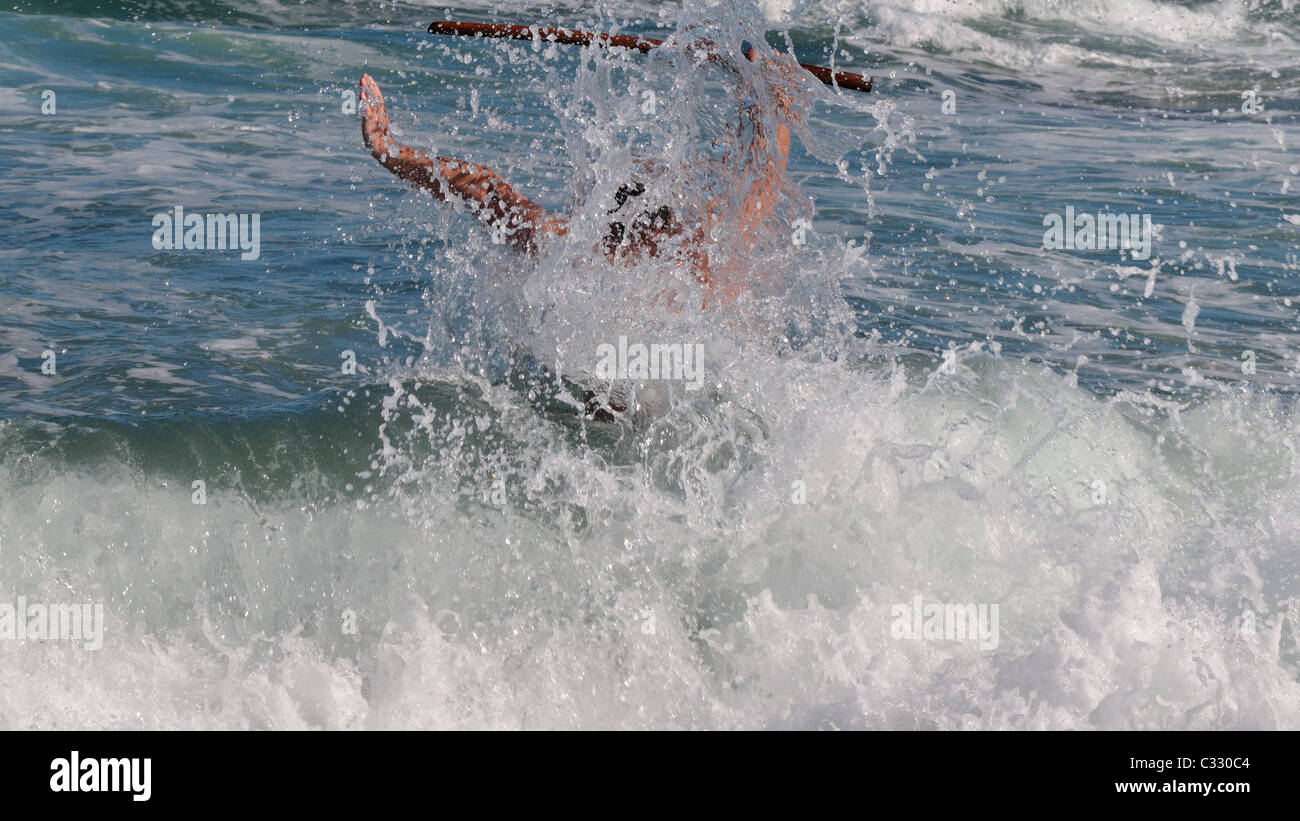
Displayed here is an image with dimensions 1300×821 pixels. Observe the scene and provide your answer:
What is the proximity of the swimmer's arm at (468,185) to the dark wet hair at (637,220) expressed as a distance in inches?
9.7

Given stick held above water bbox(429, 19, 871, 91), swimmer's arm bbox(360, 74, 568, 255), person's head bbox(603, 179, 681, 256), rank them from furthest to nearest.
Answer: swimmer's arm bbox(360, 74, 568, 255)
stick held above water bbox(429, 19, 871, 91)
person's head bbox(603, 179, 681, 256)

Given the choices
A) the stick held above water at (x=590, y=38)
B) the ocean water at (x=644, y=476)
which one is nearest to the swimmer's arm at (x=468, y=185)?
the ocean water at (x=644, y=476)

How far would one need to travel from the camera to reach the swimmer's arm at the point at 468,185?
18.1 ft

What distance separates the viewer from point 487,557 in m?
4.71

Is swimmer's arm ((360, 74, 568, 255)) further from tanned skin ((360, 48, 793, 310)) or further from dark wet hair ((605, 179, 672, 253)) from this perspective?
dark wet hair ((605, 179, 672, 253))

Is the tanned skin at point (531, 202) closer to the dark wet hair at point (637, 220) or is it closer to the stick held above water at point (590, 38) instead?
the dark wet hair at point (637, 220)

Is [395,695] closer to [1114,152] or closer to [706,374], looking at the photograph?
[706,374]

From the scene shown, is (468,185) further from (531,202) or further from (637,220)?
(637,220)

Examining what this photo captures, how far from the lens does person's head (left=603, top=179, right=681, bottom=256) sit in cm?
517

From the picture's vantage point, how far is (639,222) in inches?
204

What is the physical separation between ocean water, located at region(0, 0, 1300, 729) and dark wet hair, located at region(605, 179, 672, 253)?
0.23ft

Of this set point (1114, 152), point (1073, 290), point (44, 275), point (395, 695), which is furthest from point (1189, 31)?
point (395, 695)

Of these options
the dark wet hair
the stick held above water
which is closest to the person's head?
the dark wet hair

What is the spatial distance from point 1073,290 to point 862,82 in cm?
275
